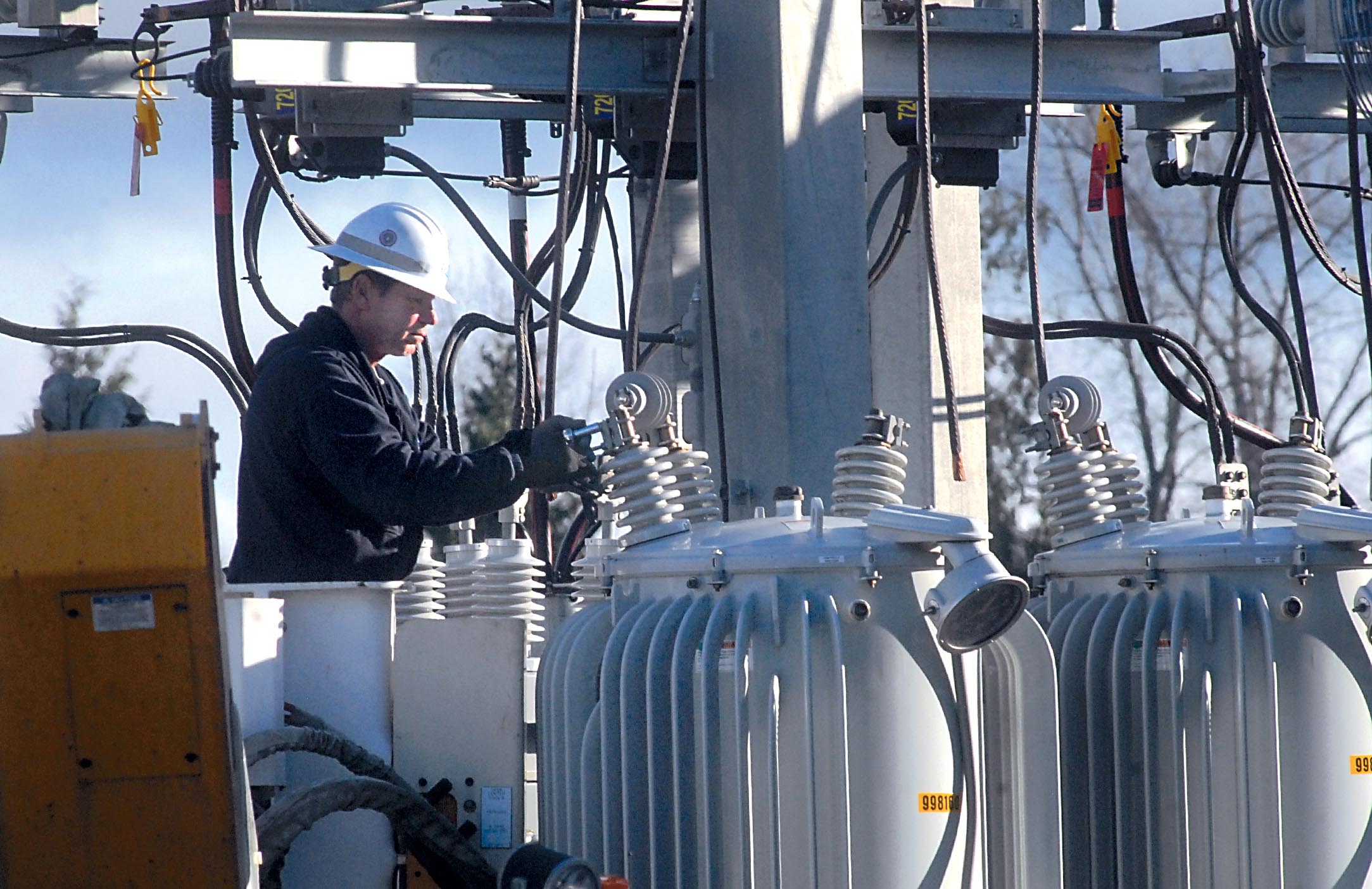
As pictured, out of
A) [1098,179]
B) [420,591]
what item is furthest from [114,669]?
[1098,179]

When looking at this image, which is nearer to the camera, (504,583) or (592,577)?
(592,577)

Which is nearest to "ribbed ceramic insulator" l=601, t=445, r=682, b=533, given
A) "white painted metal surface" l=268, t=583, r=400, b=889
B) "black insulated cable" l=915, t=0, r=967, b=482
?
"white painted metal surface" l=268, t=583, r=400, b=889

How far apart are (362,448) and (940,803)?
135 centimetres

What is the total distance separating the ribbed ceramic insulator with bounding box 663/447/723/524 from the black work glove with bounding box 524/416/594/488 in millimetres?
243

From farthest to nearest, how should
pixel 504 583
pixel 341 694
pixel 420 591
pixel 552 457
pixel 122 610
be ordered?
pixel 420 591 → pixel 504 583 → pixel 552 457 → pixel 341 694 → pixel 122 610

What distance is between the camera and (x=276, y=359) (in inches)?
141

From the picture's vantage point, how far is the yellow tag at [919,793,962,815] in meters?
2.84

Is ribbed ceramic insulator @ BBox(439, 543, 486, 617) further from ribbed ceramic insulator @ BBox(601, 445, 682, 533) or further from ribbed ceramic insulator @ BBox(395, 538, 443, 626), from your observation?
ribbed ceramic insulator @ BBox(601, 445, 682, 533)

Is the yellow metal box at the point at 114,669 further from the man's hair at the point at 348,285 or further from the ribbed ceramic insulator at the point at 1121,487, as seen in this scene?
the ribbed ceramic insulator at the point at 1121,487

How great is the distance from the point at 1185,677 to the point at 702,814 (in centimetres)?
96

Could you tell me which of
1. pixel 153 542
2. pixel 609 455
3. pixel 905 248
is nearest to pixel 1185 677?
pixel 609 455

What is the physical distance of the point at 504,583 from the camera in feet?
15.6

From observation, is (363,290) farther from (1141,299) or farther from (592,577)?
(1141,299)

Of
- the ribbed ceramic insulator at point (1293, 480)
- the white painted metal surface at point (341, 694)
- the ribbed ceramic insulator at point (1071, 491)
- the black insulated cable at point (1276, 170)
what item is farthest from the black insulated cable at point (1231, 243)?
the white painted metal surface at point (341, 694)
